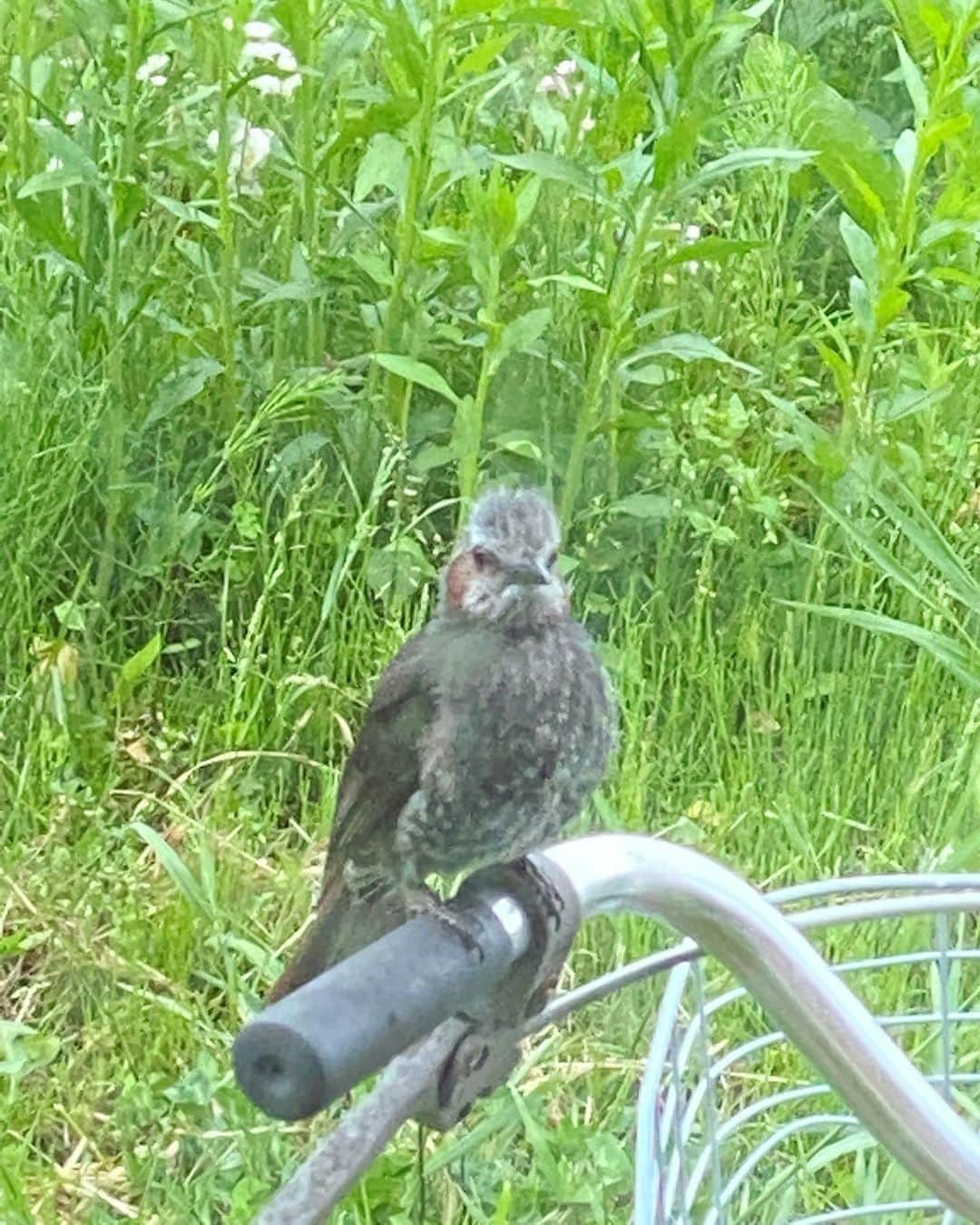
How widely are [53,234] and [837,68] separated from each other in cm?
211

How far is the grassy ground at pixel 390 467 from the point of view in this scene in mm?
2609

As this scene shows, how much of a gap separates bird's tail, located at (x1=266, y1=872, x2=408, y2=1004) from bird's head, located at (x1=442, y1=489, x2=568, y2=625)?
33 cm

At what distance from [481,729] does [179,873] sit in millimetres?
1004

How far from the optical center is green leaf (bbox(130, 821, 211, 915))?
8.50ft

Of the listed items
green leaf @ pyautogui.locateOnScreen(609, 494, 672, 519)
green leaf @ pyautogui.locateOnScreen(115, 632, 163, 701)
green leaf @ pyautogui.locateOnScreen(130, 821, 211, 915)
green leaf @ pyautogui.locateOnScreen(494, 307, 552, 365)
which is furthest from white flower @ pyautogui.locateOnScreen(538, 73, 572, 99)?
green leaf @ pyautogui.locateOnScreen(130, 821, 211, 915)

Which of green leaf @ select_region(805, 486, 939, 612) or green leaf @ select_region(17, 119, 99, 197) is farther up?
green leaf @ select_region(17, 119, 99, 197)

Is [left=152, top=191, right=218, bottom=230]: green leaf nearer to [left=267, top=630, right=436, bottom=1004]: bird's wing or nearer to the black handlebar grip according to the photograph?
[left=267, top=630, right=436, bottom=1004]: bird's wing

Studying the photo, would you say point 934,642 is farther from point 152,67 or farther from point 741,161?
point 152,67

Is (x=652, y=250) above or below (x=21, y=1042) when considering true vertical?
above

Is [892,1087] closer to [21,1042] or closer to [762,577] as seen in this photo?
[21,1042]

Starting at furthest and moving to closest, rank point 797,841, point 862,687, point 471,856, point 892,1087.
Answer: point 862,687, point 797,841, point 471,856, point 892,1087

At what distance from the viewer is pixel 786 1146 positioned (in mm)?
2342

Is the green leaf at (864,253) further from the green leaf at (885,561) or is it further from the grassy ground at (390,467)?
the green leaf at (885,561)

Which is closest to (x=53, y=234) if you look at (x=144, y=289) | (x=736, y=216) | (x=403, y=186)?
(x=144, y=289)
